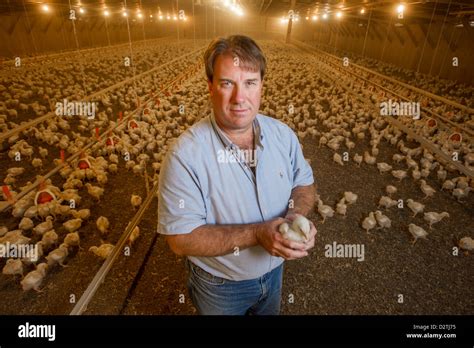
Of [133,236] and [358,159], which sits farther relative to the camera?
[358,159]

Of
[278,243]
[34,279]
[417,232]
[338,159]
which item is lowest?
[34,279]

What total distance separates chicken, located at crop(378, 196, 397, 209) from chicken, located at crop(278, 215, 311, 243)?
2.89 m

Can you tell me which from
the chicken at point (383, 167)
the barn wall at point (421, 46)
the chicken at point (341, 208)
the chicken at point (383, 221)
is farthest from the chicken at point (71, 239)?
the barn wall at point (421, 46)

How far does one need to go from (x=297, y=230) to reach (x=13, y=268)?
8.89 ft

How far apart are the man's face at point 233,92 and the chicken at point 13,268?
253 cm

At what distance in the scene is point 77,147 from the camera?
472 centimetres

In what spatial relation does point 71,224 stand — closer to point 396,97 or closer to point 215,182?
point 215,182

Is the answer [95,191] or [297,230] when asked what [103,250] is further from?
[297,230]

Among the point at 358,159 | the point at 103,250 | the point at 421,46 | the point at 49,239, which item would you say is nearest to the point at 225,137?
the point at 103,250

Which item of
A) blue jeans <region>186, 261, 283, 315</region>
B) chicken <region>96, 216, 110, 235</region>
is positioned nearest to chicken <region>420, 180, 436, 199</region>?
blue jeans <region>186, 261, 283, 315</region>

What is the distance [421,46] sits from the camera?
12.0 meters

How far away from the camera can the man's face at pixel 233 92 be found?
1199 millimetres

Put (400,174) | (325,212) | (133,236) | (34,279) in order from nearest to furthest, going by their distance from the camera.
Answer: (34,279) → (133,236) → (325,212) → (400,174)

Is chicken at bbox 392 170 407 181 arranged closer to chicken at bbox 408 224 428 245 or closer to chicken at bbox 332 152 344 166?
chicken at bbox 332 152 344 166
